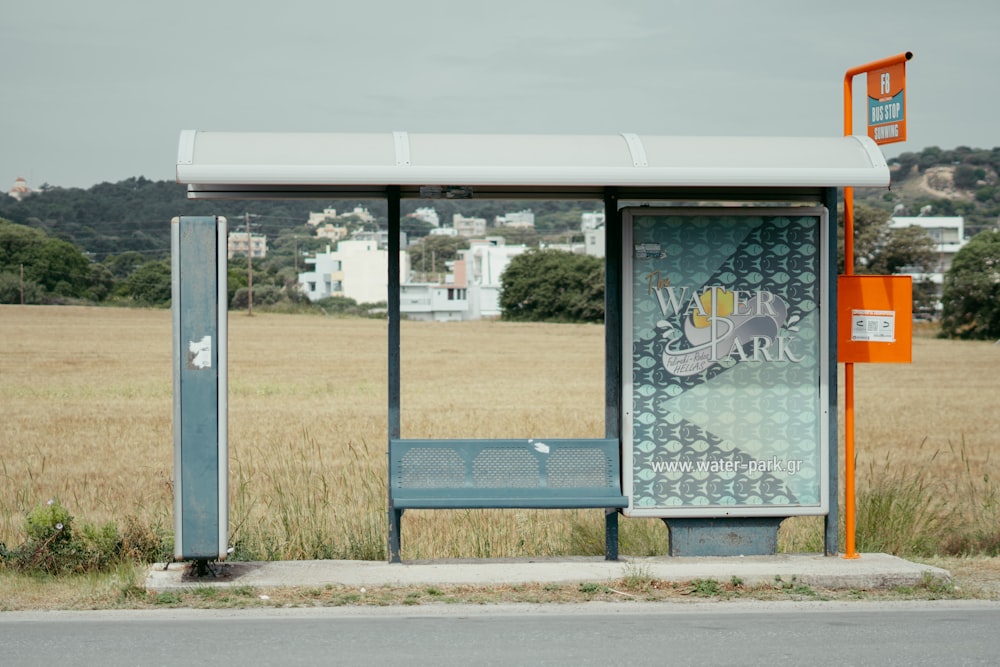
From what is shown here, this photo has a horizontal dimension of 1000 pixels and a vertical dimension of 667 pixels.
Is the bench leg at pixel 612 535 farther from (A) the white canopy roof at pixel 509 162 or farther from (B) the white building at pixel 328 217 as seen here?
(B) the white building at pixel 328 217

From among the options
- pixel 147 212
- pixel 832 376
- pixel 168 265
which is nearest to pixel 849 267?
pixel 832 376

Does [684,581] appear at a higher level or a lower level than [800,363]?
lower

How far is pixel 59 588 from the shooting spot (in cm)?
764

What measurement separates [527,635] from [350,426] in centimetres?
1685

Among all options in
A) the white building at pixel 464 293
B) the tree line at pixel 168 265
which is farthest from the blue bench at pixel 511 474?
the white building at pixel 464 293

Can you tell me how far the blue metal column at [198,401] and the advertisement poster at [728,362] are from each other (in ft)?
8.89

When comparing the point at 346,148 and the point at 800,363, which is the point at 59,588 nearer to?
the point at 346,148

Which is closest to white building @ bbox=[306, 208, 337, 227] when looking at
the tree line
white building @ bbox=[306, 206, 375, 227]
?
white building @ bbox=[306, 206, 375, 227]

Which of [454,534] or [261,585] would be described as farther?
[454,534]

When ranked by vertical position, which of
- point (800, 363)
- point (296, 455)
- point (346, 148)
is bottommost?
point (296, 455)

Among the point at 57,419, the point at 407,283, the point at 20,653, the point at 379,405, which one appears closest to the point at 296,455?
the point at 57,419

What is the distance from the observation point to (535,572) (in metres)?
7.94

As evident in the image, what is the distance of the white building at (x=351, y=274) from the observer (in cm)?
10919

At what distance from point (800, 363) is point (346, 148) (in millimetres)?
3357
